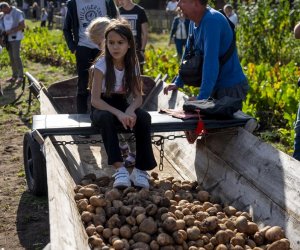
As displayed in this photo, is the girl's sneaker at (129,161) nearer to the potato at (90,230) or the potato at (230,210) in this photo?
the potato at (230,210)

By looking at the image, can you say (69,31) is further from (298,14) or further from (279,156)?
(298,14)

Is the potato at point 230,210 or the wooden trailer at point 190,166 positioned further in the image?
the potato at point 230,210

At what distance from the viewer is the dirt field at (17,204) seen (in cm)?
459

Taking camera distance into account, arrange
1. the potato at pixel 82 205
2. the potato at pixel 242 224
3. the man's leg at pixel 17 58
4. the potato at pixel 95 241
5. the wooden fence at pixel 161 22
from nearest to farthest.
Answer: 1. the potato at pixel 95 241
2. the potato at pixel 242 224
3. the potato at pixel 82 205
4. the man's leg at pixel 17 58
5. the wooden fence at pixel 161 22

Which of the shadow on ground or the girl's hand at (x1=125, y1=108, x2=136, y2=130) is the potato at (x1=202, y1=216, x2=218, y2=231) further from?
the shadow on ground

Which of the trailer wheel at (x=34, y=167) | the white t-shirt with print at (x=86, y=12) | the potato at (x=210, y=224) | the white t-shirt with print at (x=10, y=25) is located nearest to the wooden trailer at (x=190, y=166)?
the trailer wheel at (x=34, y=167)

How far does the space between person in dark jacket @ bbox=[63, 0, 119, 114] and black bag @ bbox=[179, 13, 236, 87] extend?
4.89 ft

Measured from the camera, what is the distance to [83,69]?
659 cm

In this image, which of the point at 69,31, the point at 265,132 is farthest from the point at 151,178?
the point at 265,132

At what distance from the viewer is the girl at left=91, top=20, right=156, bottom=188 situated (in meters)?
4.57

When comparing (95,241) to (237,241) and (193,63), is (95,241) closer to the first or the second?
(237,241)

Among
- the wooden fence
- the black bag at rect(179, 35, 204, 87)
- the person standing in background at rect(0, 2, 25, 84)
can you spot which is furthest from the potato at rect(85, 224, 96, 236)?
the wooden fence

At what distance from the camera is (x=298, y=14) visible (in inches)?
465

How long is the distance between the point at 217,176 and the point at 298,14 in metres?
7.94
